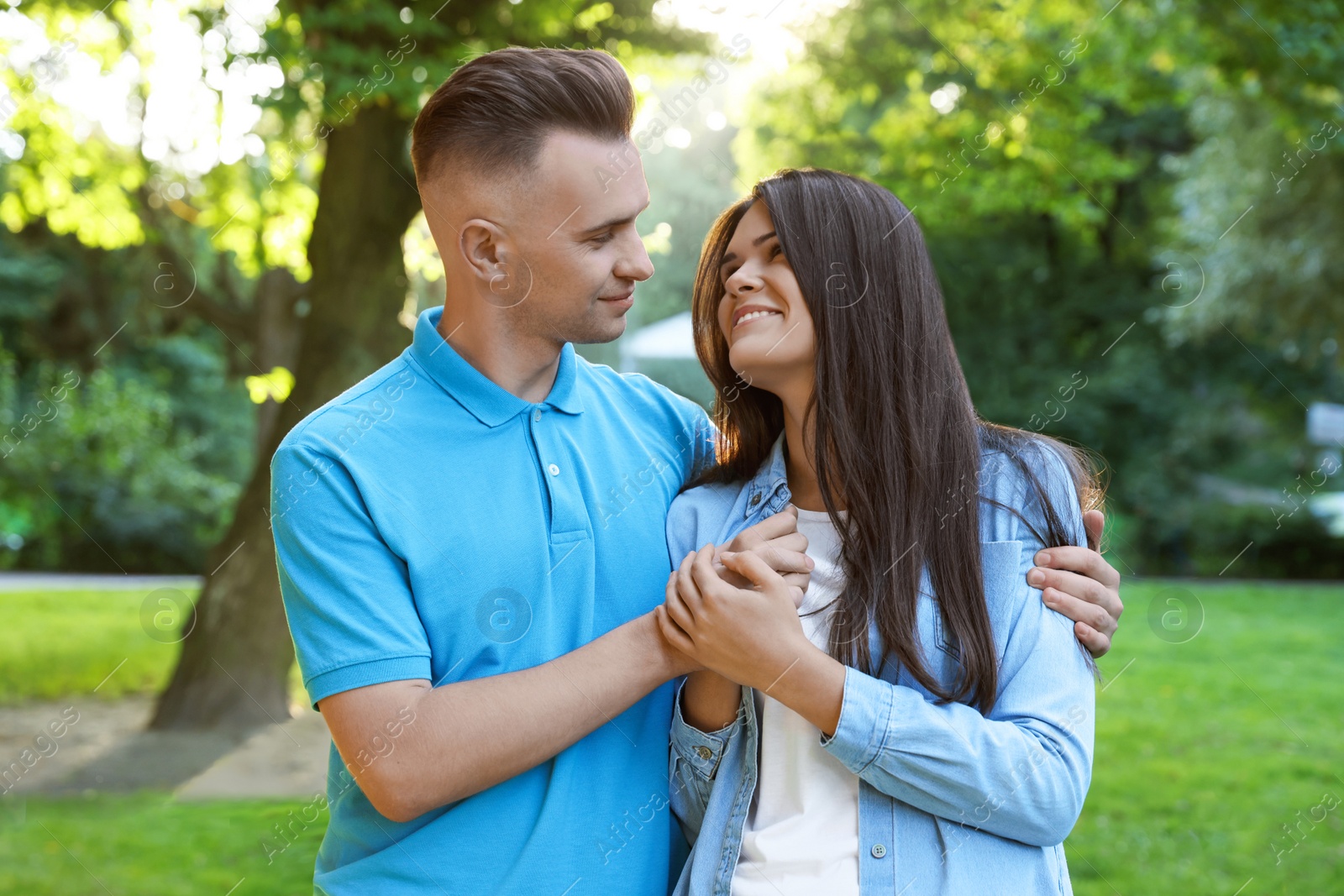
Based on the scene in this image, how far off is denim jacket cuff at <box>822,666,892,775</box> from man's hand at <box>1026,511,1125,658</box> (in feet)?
1.15

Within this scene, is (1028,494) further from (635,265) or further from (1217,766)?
(1217,766)

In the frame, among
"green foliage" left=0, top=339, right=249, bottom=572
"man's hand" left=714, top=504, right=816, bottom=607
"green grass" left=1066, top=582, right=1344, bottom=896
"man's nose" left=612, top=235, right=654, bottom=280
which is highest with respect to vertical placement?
"man's nose" left=612, top=235, right=654, bottom=280

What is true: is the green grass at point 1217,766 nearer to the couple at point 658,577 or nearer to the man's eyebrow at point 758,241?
the couple at point 658,577

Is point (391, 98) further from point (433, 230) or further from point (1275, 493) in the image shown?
point (1275, 493)

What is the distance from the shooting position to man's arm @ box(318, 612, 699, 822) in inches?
64.7

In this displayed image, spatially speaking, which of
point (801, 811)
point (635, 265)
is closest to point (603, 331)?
point (635, 265)

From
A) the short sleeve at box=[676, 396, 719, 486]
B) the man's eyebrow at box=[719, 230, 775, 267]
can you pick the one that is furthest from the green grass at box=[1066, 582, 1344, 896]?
the man's eyebrow at box=[719, 230, 775, 267]

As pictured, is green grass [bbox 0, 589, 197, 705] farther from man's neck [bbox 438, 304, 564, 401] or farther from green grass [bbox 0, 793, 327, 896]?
man's neck [bbox 438, 304, 564, 401]

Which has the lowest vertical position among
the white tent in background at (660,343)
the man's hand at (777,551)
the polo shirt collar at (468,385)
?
the white tent in background at (660,343)

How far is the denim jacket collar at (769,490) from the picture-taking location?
83.0 inches

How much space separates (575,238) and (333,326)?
4.73 m

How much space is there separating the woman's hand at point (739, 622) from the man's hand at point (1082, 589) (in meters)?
0.44

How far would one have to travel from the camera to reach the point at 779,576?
5.69 feet

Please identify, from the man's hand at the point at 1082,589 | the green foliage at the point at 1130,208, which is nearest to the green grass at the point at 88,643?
the green foliage at the point at 1130,208
